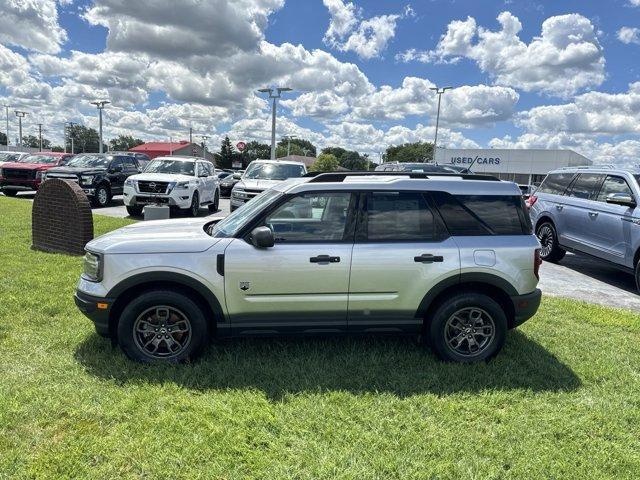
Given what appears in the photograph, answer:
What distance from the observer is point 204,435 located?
10.1ft

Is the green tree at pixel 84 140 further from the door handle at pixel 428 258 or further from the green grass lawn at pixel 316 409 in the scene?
the door handle at pixel 428 258

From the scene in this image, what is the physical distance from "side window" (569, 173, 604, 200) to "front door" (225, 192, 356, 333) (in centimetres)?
599

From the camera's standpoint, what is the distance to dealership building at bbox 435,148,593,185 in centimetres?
4900

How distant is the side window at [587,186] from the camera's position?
26.6 ft

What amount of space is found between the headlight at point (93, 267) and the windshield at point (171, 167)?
33.6 feet

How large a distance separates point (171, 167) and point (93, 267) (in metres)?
10.7

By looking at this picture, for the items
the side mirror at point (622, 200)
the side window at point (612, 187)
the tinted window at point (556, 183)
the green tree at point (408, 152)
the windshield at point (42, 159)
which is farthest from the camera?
the green tree at point (408, 152)

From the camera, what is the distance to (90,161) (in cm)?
1692

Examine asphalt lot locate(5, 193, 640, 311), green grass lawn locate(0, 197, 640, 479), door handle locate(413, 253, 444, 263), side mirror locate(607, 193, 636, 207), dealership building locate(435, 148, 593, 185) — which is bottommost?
green grass lawn locate(0, 197, 640, 479)

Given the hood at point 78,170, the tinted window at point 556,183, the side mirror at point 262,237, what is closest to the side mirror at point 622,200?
the tinted window at point 556,183

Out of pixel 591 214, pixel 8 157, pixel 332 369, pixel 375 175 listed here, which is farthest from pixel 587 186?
pixel 8 157

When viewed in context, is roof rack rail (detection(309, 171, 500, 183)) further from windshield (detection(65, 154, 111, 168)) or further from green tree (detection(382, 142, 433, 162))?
green tree (detection(382, 142, 433, 162))

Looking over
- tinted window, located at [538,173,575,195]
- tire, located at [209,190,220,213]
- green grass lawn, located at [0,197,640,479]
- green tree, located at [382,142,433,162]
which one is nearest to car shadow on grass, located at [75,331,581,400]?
green grass lawn, located at [0,197,640,479]

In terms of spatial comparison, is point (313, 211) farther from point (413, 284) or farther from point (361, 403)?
point (361, 403)
